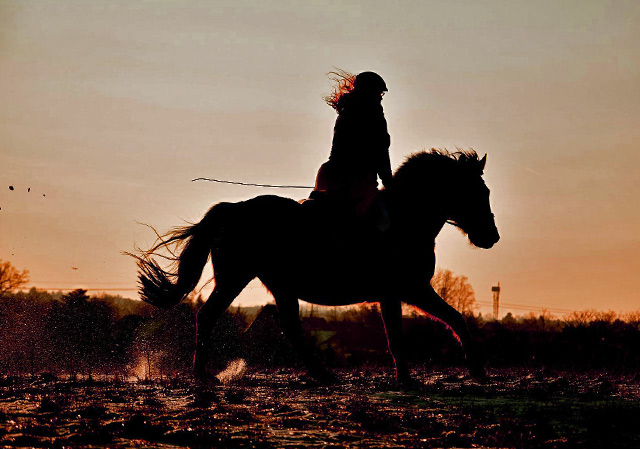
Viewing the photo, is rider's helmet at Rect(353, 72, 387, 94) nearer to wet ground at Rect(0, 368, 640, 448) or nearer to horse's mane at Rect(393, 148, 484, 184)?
horse's mane at Rect(393, 148, 484, 184)

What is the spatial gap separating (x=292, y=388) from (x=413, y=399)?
6.45ft

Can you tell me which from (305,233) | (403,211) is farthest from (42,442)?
(403,211)

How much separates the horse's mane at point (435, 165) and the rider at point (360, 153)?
3.37 feet

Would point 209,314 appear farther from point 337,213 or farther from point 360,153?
point 360,153

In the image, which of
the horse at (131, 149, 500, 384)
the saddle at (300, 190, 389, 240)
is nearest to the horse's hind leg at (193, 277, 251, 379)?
the horse at (131, 149, 500, 384)

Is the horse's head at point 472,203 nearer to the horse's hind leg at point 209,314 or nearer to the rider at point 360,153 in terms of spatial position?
the rider at point 360,153

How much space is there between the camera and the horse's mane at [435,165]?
11930 mm

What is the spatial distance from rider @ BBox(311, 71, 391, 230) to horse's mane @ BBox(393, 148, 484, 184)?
103cm

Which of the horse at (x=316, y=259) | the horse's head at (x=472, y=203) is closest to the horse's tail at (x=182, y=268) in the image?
the horse at (x=316, y=259)

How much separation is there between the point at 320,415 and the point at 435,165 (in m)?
5.57

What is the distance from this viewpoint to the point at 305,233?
34.4 ft

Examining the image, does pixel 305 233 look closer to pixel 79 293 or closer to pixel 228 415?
pixel 228 415

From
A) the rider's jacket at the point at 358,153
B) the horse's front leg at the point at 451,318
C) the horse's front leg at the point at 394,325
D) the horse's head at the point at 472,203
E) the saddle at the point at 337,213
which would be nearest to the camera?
the saddle at the point at 337,213

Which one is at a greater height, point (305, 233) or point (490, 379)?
point (305, 233)
